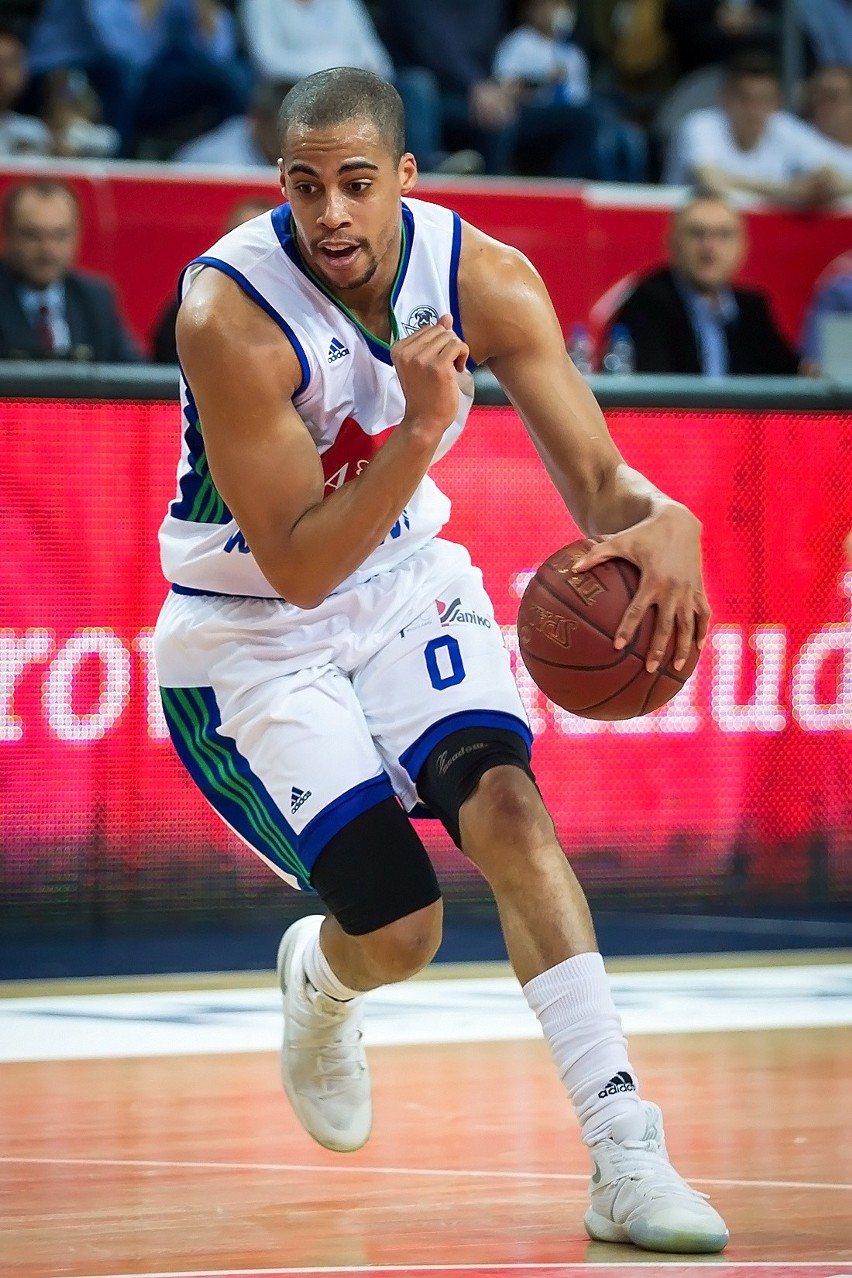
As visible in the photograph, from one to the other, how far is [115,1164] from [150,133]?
5.62 meters

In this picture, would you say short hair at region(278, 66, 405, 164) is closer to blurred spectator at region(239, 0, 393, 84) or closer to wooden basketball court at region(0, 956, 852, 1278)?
wooden basketball court at region(0, 956, 852, 1278)

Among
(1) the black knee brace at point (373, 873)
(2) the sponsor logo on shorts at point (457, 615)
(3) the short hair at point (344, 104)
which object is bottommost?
(1) the black knee brace at point (373, 873)

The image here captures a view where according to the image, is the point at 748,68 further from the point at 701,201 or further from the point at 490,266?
the point at 490,266

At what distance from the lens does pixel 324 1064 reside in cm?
361

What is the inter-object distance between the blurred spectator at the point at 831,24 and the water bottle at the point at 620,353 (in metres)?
3.63

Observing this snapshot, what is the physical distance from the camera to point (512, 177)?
856cm

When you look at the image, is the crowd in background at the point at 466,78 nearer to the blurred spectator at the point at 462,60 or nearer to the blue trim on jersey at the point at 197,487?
the blurred spectator at the point at 462,60

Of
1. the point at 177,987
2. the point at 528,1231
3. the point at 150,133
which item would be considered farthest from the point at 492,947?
the point at 150,133

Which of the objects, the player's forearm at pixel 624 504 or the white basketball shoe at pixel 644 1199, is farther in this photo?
the player's forearm at pixel 624 504

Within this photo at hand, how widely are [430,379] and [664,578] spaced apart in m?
0.47

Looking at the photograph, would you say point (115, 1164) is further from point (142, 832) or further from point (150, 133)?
point (150, 133)

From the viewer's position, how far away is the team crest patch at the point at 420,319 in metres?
3.18

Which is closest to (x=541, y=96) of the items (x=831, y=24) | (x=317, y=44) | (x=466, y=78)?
(x=466, y=78)

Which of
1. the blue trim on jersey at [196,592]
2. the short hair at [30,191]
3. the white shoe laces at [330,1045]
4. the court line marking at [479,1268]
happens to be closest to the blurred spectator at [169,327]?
the short hair at [30,191]
